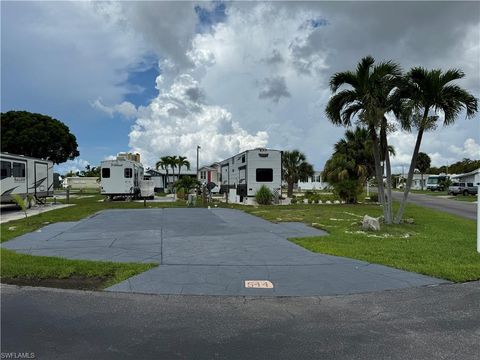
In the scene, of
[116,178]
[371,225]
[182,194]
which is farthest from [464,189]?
[371,225]

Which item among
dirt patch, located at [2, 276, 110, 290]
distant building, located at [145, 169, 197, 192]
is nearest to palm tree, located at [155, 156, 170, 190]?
distant building, located at [145, 169, 197, 192]

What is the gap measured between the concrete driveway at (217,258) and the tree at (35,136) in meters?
33.1

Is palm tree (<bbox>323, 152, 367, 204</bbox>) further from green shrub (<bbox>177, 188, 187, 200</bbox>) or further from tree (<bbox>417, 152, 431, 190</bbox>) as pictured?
tree (<bbox>417, 152, 431, 190</bbox>)

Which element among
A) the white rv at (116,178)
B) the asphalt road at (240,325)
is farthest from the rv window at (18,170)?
the asphalt road at (240,325)

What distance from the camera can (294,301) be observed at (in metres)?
5.70

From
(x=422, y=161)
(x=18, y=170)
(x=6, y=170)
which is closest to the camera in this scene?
(x=6, y=170)

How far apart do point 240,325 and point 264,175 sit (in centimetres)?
2175

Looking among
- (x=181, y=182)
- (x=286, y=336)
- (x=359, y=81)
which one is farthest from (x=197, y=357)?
(x=181, y=182)

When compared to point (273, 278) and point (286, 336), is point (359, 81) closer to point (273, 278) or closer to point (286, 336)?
point (273, 278)

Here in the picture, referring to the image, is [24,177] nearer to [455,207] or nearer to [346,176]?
[346,176]

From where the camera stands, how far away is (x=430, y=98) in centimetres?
1344

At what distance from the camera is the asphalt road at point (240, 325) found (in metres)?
3.99

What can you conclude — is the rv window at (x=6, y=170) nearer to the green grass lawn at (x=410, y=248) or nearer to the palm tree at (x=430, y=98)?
the green grass lawn at (x=410, y=248)

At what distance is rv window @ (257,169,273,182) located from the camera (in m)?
26.3
